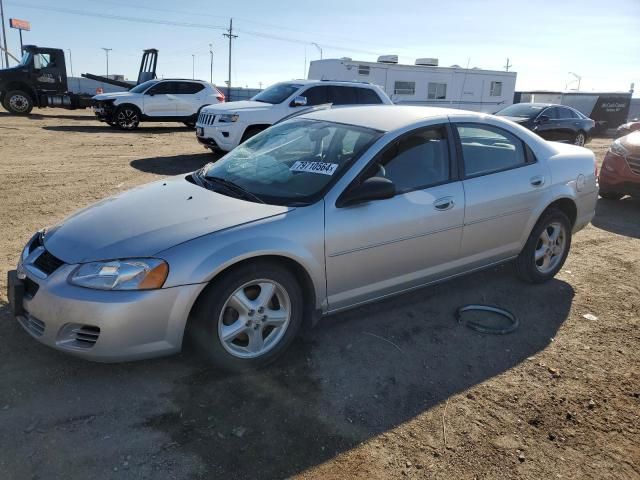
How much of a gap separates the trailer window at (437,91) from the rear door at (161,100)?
9.81 meters

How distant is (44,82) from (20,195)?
15063 mm

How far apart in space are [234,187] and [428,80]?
1825cm

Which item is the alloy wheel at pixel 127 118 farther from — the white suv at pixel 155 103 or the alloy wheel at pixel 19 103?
the alloy wheel at pixel 19 103

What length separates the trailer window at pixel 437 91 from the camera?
66.5 feet

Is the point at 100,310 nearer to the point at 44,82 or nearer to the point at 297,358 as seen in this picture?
the point at 297,358

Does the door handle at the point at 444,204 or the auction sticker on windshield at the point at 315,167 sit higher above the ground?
the auction sticker on windshield at the point at 315,167

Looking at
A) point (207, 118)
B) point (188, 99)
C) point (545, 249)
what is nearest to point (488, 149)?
point (545, 249)

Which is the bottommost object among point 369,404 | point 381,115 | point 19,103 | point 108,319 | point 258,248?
point 369,404

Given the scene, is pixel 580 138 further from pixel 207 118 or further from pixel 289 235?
pixel 289 235

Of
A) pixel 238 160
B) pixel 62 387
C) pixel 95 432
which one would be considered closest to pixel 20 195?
pixel 238 160

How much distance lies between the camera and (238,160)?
4.07 metres

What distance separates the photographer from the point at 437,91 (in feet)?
67.0

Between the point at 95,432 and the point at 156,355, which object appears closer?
the point at 95,432

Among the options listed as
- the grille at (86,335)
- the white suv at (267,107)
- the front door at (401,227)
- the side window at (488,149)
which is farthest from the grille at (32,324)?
the white suv at (267,107)
